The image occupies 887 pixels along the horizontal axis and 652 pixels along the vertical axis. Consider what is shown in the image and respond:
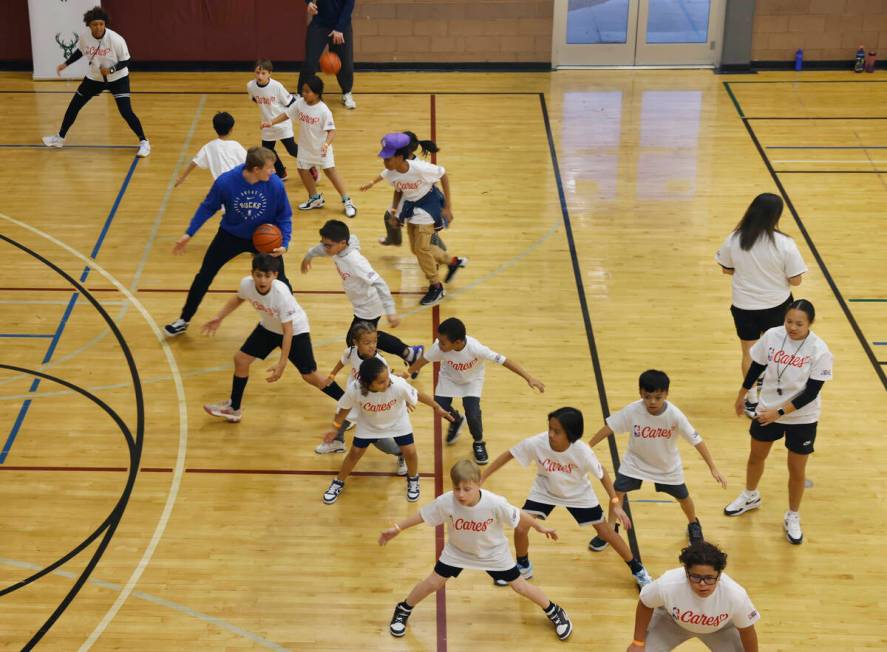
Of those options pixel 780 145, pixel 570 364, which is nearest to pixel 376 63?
pixel 780 145

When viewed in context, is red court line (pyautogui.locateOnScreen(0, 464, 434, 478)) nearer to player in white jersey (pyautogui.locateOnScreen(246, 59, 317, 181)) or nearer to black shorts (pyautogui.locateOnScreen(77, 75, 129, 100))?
player in white jersey (pyautogui.locateOnScreen(246, 59, 317, 181))

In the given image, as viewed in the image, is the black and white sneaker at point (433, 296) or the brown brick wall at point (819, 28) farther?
the brown brick wall at point (819, 28)

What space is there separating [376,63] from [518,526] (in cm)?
1047

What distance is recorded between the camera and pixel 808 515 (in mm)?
7742

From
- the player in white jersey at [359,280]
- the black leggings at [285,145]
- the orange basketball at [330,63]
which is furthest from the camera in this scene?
the orange basketball at [330,63]

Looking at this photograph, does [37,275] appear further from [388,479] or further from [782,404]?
[782,404]

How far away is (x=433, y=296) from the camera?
1027cm

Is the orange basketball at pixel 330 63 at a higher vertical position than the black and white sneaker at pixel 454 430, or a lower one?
higher

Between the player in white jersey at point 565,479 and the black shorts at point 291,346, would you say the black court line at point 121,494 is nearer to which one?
the black shorts at point 291,346

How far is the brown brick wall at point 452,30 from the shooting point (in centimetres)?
1578

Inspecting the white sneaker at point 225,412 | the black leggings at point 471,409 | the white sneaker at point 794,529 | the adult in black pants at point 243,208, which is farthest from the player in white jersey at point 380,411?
the white sneaker at point 794,529

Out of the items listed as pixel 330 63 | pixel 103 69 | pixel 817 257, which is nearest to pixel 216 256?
pixel 103 69

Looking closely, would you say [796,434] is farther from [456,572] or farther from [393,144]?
[393,144]

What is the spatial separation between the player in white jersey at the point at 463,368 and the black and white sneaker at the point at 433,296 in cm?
211
